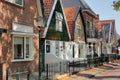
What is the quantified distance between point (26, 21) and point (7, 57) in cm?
347

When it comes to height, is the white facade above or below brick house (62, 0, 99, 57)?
below

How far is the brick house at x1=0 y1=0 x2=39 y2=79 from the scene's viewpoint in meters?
18.1

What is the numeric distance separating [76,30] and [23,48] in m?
17.1

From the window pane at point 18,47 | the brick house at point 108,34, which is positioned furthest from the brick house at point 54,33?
the brick house at point 108,34

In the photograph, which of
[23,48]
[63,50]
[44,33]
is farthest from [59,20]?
[23,48]

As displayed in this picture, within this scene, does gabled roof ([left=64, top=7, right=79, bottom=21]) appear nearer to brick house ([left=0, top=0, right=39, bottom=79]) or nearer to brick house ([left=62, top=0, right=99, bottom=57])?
brick house ([left=62, top=0, right=99, bottom=57])

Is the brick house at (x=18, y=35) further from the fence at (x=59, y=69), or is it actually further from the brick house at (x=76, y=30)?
the brick house at (x=76, y=30)

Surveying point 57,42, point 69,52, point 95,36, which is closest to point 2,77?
point 57,42

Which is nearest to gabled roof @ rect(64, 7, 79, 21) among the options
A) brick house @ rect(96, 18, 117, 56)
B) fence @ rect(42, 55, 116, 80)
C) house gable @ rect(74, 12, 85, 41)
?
house gable @ rect(74, 12, 85, 41)

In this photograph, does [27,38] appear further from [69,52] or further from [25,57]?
[69,52]

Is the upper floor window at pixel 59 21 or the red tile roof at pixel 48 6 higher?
the red tile roof at pixel 48 6

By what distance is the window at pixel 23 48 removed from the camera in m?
19.7

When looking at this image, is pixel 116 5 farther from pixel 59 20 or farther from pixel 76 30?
pixel 76 30

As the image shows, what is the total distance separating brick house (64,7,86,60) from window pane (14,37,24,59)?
50.0 ft
